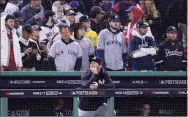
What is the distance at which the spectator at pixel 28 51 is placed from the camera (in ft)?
43.1

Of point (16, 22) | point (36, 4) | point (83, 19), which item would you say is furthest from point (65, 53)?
point (36, 4)

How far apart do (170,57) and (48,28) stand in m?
2.09

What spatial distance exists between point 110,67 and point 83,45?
552mm

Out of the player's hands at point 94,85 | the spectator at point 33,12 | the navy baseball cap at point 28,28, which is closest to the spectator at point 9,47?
the navy baseball cap at point 28,28

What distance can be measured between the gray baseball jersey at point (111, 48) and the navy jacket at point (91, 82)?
1057 millimetres

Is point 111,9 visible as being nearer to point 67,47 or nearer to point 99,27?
point 99,27

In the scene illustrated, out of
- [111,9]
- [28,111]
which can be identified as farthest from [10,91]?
[111,9]

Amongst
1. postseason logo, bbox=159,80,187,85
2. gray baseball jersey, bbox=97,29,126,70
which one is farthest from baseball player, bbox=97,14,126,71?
postseason logo, bbox=159,80,187,85

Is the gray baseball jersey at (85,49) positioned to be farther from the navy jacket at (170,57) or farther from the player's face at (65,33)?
the navy jacket at (170,57)

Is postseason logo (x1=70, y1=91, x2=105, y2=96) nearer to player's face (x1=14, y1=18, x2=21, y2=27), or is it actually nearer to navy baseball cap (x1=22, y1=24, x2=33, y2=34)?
navy baseball cap (x1=22, y1=24, x2=33, y2=34)

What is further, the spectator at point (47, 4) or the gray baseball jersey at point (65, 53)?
the spectator at point (47, 4)

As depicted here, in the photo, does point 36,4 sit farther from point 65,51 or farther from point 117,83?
point 117,83

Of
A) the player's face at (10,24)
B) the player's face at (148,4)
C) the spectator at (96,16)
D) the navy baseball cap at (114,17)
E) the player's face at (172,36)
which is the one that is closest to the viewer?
the player's face at (10,24)

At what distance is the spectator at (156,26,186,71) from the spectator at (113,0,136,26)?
1049 mm
